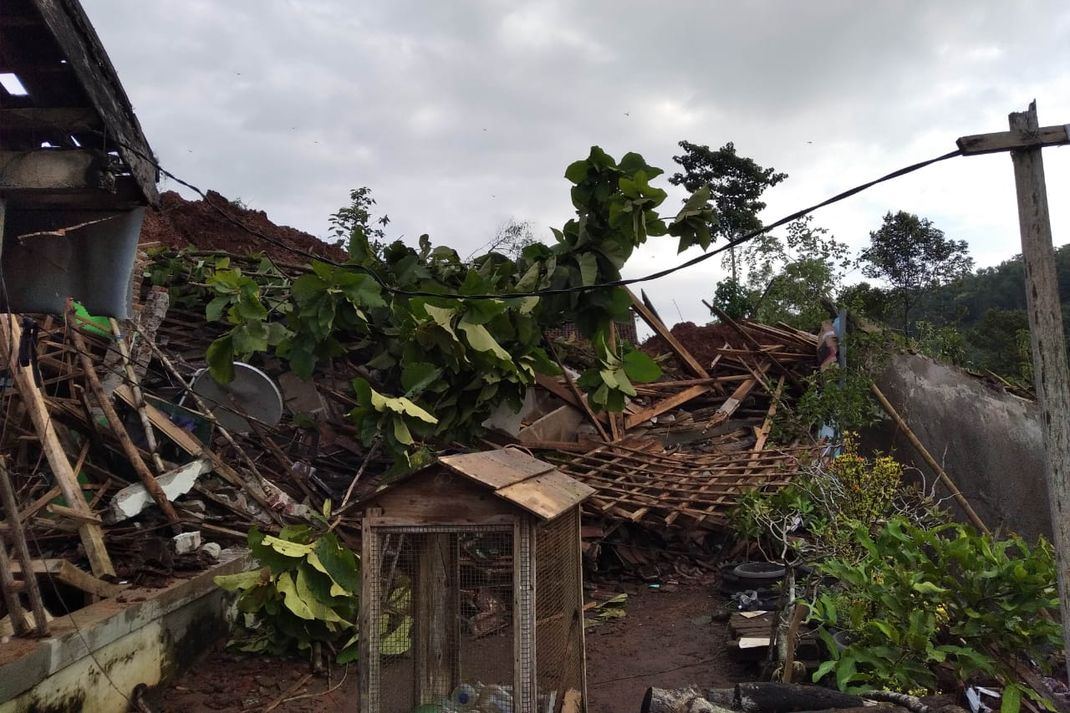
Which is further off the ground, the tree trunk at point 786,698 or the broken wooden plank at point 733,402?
the broken wooden plank at point 733,402

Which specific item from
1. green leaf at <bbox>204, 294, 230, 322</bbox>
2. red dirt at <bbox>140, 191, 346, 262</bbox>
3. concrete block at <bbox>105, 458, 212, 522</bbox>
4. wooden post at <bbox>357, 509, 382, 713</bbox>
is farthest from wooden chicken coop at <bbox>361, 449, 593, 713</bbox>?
red dirt at <bbox>140, 191, 346, 262</bbox>

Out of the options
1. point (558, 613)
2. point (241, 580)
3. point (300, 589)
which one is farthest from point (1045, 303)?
point (241, 580)

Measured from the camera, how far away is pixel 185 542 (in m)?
6.35

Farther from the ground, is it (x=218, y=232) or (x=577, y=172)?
(x=218, y=232)

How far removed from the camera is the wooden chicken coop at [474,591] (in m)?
3.81

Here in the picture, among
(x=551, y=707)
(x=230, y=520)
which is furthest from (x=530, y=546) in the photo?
(x=230, y=520)

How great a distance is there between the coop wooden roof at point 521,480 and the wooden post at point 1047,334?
241cm

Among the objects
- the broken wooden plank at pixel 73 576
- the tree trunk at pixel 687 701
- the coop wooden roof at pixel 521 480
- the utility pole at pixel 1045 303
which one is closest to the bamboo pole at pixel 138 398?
the broken wooden plank at pixel 73 576

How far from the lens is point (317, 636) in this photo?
20.2 feet

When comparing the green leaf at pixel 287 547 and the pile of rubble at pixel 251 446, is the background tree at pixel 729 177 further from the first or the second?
the green leaf at pixel 287 547

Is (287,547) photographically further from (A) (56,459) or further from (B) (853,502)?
(B) (853,502)

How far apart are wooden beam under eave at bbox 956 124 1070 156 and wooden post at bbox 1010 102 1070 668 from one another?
0.07 feet

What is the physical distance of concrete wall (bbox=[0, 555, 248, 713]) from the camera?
4137mm

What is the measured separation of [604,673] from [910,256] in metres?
21.2
